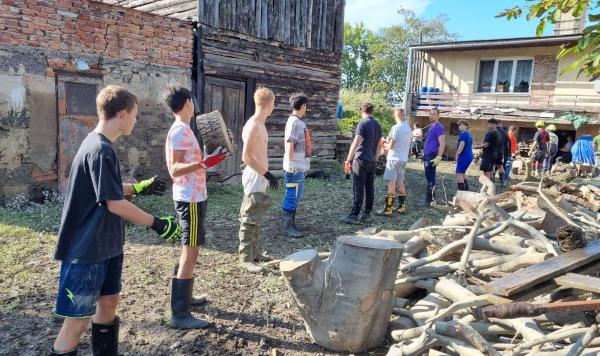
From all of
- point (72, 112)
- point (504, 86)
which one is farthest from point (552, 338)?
point (504, 86)

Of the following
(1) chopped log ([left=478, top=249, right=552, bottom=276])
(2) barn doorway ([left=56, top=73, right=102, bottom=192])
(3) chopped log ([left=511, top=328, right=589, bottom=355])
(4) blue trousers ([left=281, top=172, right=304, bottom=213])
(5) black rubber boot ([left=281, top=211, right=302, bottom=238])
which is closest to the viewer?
(3) chopped log ([left=511, top=328, right=589, bottom=355])

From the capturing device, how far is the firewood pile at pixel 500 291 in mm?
2674

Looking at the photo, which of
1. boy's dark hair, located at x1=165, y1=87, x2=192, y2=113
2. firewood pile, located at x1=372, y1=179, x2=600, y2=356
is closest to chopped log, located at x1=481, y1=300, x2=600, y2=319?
firewood pile, located at x1=372, y1=179, x2=600, y2=356

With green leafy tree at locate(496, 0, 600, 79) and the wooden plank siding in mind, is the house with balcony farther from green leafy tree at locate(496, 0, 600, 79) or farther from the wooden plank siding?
green leafy tree at locate(496, 0, 600, 79)

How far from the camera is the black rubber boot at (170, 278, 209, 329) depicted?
3.40 metres

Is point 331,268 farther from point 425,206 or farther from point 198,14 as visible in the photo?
point 198,14

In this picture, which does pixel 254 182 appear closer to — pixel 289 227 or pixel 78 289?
pixel 289 227

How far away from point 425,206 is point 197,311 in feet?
19.4

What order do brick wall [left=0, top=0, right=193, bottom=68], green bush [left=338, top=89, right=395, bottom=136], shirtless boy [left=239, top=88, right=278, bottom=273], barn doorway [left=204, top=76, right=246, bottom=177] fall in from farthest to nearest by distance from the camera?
1. green bush [left=338, top=89, right=395, bottom=136]
2. barn doorway [left=204, top=76, right=246, bottom=177]
3. brick wall [left=0, top=0, right=193, bottom=68]
4. shirtless boy [left=239, top=88, right=278, bottom=273]

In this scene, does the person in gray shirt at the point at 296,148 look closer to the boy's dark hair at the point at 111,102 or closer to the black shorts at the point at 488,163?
the boy's dark hair at the point at 111,102

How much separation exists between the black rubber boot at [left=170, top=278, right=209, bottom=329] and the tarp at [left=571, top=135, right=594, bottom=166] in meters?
15.0

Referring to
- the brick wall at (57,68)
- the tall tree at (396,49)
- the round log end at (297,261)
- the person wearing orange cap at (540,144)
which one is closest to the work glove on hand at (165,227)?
the round log end at (297,261)

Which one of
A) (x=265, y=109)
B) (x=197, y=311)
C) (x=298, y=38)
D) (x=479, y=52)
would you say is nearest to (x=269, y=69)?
(x=298, y=38)

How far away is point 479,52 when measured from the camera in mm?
19484
